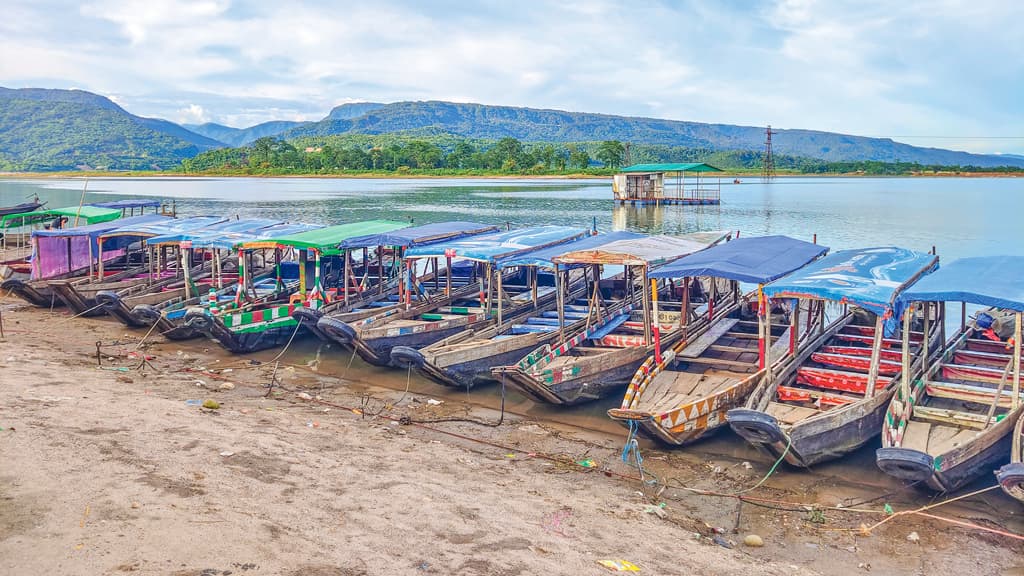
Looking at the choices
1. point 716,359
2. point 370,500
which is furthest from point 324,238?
point 370,500

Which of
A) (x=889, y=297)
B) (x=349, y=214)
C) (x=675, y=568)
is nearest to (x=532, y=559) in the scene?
(x=675, y=568)

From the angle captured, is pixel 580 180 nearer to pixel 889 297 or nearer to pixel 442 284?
pixel 442 284

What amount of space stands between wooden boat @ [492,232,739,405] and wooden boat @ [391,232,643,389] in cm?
47

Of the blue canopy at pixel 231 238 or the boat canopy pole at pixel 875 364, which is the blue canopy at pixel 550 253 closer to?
the boat canopy pole at pixel 875 364

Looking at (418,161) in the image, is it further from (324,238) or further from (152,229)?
(324,238)

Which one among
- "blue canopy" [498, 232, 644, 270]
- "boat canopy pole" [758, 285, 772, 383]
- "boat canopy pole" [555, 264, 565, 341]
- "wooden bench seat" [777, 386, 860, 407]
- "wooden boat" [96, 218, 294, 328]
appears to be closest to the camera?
"wooden bench seat" [777, 386, 860, 407]

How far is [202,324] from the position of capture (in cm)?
1536

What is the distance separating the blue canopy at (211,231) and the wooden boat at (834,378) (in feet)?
44.3

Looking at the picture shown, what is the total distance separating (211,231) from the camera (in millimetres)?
18703

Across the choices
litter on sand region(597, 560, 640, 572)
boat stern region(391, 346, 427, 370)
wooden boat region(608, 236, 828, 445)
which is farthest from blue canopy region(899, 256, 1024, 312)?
boat stern region(391, 346, 427, 370)

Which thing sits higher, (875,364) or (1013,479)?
(875,364)

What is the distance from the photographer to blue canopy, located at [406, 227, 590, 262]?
571 inches

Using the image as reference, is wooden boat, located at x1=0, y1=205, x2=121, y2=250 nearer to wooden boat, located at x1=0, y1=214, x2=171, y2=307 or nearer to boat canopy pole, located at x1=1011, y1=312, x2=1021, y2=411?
Answer: wooden boat, located at x1=0, y1=214, x2=171, y2=307

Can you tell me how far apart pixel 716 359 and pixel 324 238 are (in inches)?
355
